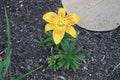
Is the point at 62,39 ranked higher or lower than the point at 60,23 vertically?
lower

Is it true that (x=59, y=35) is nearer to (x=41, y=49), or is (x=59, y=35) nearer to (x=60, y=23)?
(x=60, y=23)

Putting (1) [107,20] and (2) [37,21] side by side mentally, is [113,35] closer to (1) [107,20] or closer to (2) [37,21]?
(1) [107,20]

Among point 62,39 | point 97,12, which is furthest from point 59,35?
point 97,12

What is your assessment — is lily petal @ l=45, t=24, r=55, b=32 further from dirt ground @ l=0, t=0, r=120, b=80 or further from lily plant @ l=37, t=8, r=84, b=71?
dirt ground @ l=0, t=0, r=120, b=80

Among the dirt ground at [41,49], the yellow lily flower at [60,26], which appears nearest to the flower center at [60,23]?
the yellow lily flower at [60,26]

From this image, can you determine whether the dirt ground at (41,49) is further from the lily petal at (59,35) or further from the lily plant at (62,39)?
the lily petal at (59,35)

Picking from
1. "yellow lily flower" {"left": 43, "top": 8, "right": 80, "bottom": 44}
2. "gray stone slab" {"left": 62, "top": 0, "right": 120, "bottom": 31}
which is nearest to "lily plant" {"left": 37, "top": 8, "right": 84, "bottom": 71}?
"yellow lily flower" {"left": 43, "top": 8, "right": 80, "bottom": 44}
